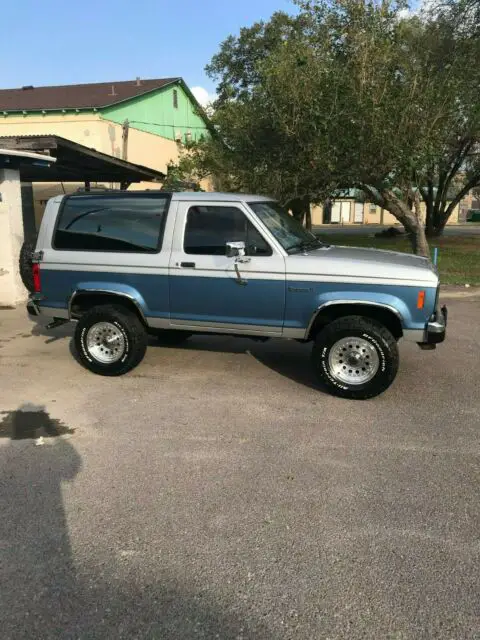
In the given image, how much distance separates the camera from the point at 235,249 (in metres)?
5.30

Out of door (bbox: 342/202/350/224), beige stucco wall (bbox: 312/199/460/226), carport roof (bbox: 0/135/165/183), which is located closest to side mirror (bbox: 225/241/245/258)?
carport roof (bbox: 0/135/165/183)

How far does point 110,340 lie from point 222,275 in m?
1.55

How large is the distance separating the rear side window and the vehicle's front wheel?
209cm

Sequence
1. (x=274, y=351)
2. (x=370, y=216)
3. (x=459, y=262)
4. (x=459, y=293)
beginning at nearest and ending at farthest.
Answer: (x=274, y=351) → (x=459, y=293) → (x=459, y=262) → (x=370, y=216)

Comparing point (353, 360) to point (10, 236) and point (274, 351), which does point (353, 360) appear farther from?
point (10, 236)

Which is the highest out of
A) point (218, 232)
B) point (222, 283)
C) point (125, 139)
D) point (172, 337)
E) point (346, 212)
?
point (125, 139)

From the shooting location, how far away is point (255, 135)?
13.2 meters

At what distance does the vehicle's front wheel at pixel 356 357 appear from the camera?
5.18 metres

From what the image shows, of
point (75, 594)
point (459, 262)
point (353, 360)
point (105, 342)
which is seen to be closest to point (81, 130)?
point (459, 262)

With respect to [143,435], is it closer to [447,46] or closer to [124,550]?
[124,550]

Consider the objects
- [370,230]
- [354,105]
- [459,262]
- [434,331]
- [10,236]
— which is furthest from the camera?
[370,230]

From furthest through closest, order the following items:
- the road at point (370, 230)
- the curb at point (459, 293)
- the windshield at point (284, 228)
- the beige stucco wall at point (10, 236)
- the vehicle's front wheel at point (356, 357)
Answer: the road at point (370, 230) → the curb at point (459, 293) → the beige stucco wall at point (10, 236) → the windshield at point (284, 228) → the vehicle's front wheel at point (356, 357)

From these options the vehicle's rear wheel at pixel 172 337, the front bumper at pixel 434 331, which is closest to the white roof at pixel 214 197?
the vehicle's rear wheel at pixel 172 337

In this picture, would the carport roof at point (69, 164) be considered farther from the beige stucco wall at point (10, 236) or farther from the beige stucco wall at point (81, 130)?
the beige stucco wall at point (81, 130)
